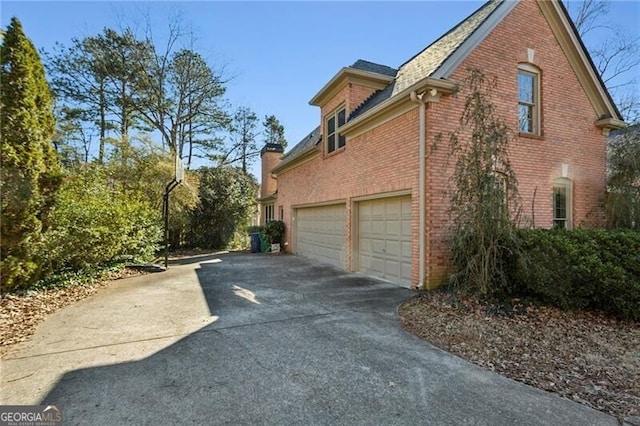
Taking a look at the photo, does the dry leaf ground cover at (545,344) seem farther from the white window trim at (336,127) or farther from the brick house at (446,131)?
the white window trim at (336,127)

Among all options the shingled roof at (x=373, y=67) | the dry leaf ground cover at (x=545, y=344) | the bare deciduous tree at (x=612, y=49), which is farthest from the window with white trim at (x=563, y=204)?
the bare deciduous tree at (x=612, y=49)

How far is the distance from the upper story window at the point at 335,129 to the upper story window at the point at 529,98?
495cm

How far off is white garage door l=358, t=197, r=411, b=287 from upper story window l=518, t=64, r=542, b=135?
4099 millimetres

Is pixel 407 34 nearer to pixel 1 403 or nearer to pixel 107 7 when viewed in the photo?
pixel 1 403

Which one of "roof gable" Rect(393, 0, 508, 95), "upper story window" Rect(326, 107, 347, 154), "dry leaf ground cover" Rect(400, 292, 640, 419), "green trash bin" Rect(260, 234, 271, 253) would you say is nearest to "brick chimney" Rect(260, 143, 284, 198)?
"green trash bin" Rect(260, 234, 271, 253)

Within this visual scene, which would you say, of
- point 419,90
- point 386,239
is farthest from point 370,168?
point 419,90

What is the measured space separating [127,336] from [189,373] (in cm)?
174

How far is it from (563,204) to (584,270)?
15.0 ft

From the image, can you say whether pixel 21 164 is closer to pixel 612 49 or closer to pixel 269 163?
pixel 269 163

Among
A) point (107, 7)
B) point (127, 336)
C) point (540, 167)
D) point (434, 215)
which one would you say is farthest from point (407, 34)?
point (107, 7)

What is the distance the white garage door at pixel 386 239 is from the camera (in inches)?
302

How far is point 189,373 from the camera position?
344 cm

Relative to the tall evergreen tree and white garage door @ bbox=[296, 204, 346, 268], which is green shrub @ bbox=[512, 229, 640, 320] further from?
the tall evergreen tree

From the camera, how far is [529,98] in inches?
337
